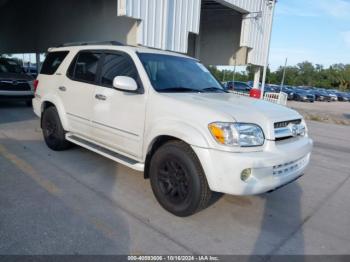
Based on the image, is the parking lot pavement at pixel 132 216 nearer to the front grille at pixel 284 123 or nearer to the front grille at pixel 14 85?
the front grille at pixel 284 123

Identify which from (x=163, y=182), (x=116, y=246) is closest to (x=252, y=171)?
(x=163, y=182)

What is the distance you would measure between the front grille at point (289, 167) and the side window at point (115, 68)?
2105mm

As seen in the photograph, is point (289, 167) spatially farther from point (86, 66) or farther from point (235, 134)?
point (86, 66)

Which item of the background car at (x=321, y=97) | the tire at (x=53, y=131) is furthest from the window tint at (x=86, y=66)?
the background car at (x=321, y=97)

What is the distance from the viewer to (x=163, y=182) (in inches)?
144

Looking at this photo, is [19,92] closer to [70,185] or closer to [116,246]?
[70,185]

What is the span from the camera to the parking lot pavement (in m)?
2.95

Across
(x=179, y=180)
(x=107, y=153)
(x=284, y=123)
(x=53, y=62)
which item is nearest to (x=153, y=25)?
(x=53, y=62)

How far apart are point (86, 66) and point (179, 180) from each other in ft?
8.63

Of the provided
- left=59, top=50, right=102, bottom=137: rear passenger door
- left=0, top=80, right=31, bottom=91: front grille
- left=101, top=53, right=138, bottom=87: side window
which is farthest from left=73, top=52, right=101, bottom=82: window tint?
left=0, top=80, right=31, bottom=91: front grille

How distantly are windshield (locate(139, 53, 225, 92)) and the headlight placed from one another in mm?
1086

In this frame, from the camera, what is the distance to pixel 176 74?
4.35 metres

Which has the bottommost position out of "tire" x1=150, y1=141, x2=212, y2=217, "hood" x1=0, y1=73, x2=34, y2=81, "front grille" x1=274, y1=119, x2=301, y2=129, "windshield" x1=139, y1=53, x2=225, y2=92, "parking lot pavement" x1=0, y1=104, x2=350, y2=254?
"parking lot pavement" x1=0, y1=104, x2=350, y2=254

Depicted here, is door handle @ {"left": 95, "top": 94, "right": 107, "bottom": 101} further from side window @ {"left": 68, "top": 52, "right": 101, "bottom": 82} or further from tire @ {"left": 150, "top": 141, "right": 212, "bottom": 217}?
tire @ {"left": 150, "top": 141, "right": 212, "bottom": 217}
